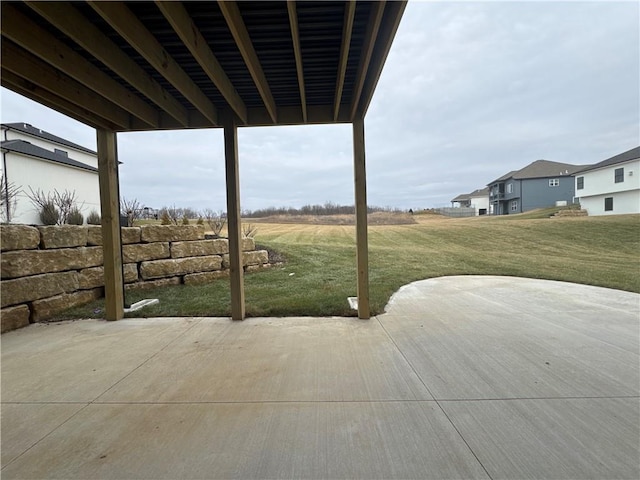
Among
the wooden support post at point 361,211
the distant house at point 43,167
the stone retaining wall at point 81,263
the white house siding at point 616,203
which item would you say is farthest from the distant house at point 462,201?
the wooden support post at point 361,211

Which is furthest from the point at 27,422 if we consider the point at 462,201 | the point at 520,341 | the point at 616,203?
the point at 462,201

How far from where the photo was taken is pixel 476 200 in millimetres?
57031

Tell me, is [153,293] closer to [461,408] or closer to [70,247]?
[70,247]

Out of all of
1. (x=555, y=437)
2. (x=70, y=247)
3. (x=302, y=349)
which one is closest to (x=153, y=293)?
(x=70, y=247)

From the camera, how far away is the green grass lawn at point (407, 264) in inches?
204

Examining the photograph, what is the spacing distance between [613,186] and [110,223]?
1345 inches

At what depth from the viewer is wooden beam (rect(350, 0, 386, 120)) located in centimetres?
227

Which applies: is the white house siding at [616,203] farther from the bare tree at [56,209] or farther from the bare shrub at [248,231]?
the bare tree at [56,209]

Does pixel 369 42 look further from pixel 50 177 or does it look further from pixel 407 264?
pixel 50 177

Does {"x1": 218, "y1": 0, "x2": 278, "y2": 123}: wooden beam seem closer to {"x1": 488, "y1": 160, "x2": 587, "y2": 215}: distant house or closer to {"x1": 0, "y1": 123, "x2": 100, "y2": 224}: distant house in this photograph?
{"x1": 0, "y1": 123, "x2": 100, "y2": 224}: distant house

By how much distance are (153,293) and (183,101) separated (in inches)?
155

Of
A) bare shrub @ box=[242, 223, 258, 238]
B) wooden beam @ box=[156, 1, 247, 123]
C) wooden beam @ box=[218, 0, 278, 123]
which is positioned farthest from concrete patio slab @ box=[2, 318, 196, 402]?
bare shrub @ box=[242, 223, 258, 238]

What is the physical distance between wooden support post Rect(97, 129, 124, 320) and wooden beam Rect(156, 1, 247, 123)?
2.11 m

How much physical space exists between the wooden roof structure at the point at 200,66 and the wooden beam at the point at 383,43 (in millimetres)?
13
